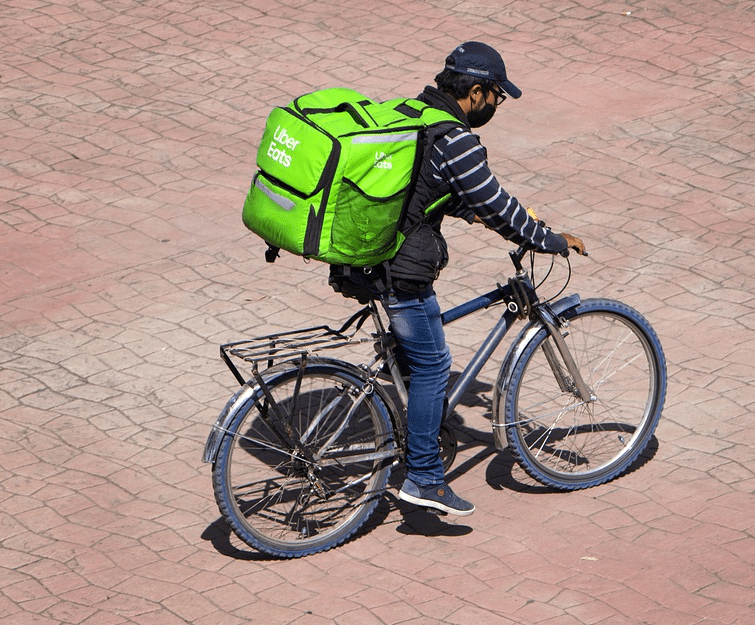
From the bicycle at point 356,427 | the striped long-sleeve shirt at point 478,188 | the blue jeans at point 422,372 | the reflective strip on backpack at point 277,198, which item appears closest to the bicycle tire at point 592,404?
the bicycle at point 356,427

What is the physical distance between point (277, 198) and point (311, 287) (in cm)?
289

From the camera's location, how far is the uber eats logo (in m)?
4.75

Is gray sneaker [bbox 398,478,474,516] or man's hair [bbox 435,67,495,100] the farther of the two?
gray sneaker [bbox 398,478,474,516]

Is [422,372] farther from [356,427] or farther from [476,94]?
[476,94]

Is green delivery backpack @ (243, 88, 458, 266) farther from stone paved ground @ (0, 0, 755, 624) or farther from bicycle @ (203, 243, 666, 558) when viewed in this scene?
stone paved ground @ (0, 0, 755, 624)

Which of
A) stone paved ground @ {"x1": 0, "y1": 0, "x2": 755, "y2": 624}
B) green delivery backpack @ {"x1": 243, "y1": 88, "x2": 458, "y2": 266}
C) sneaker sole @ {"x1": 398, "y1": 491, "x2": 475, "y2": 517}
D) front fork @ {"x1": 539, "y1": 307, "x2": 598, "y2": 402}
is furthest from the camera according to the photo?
front fork @ {"x1": 539, "y1": 307, "x2": 598, "y2": 402}

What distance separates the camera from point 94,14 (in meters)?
12.2

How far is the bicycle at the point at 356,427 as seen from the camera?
5109 mm

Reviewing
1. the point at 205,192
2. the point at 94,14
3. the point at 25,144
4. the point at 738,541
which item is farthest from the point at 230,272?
the point at 94,14

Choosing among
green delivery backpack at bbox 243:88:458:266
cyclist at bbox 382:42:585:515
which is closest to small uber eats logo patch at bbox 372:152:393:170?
green delivery backpack at bbox 243:88:458:266

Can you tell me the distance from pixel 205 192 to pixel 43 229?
1.22 metres

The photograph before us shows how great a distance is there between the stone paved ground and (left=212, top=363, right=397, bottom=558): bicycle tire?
0.57ft

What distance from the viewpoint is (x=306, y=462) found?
17.4 ft

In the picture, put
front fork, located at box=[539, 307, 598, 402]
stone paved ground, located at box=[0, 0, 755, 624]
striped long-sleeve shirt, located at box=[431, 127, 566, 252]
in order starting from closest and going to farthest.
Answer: striped long-sleeve shirt, located at box=[431, 127, 566, 252]
stone paved ground, located at box=[0, 0, 755, 624]
front fork, located at box=[539, 307, 598, 402]
